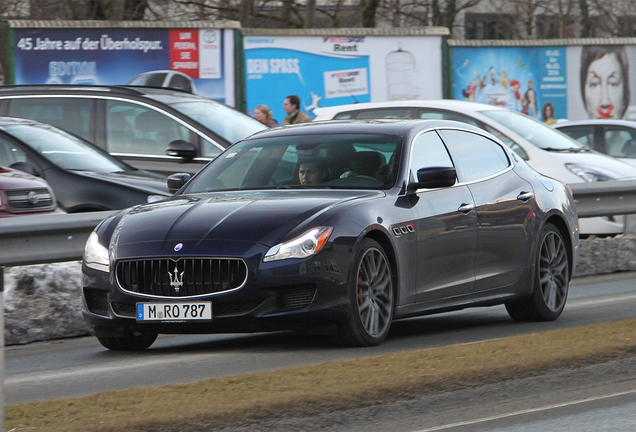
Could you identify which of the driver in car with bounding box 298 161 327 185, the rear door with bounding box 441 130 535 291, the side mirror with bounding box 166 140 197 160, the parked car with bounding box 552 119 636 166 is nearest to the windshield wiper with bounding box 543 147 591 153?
the parked car with bounding box 552 119 636 166

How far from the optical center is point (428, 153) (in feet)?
28.1

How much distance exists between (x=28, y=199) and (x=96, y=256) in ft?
13.7

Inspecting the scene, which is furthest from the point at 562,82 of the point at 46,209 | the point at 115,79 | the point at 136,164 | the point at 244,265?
the point at 244,265

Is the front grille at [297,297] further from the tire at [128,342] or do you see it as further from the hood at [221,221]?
the tire at [128,342]

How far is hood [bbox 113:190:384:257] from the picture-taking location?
281 inches

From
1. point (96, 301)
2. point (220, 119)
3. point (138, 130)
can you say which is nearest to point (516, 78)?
point (220, 119)

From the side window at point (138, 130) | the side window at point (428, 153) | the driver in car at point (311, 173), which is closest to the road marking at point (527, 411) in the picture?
the side window at point (428, 153)

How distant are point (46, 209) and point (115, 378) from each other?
5136mm

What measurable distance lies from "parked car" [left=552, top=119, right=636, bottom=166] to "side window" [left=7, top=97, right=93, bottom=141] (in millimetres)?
7525

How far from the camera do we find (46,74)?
2009 cm

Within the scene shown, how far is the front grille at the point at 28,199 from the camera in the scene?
11383 millimetres

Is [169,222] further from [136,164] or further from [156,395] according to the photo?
[136,164]

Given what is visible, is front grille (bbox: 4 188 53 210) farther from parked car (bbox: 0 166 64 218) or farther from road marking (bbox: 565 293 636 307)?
road marking (bbox: 565 293 636 307)

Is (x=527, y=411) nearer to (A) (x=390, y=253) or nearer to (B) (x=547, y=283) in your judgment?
(A) (x=390, y=253)
